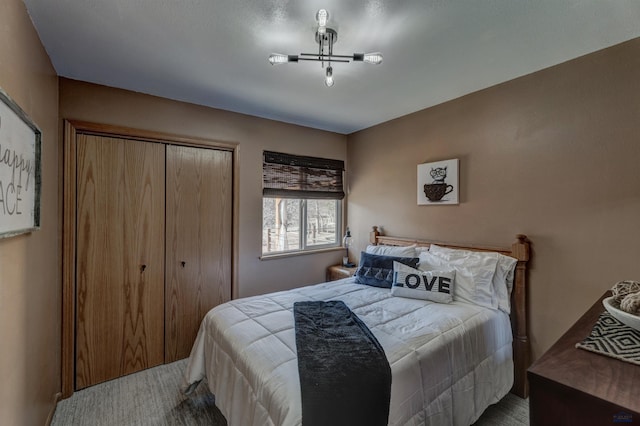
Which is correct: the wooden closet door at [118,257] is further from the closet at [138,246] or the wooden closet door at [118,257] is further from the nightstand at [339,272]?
the nightstand at [339,272]

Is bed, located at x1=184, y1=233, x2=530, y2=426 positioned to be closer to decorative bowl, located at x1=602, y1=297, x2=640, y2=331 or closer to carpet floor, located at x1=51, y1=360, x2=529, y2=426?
carpet floor, located at x1=51, y1=360, x2=529, y2=426

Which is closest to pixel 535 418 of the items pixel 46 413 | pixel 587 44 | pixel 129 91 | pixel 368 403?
pixel 368 403

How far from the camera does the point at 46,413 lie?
Answer: 1884 millimetres

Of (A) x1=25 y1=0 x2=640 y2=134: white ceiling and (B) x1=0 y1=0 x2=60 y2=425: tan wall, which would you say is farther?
(A) x1=25 y1=0 x2=640 y2=134: white ceiling

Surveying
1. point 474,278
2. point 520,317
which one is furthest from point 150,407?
point 520,317

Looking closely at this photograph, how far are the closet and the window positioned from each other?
495 mm

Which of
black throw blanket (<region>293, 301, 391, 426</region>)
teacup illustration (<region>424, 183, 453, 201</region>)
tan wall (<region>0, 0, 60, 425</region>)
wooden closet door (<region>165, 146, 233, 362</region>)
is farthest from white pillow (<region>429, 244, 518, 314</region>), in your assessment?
tan wall (<region>0, 0, 60, 425</region>)

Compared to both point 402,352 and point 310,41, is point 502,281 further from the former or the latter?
point 310,41

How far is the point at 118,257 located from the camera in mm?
2484

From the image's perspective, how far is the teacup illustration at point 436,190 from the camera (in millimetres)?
2834

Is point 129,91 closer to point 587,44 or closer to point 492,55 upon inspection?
point 492,55

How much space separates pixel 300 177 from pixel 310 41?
191 cm

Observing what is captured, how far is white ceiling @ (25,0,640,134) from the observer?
1521 millimetres

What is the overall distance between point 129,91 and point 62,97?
0.47m
